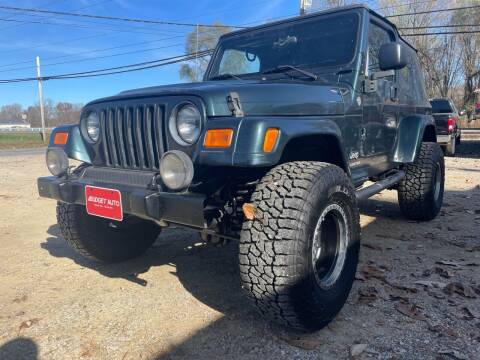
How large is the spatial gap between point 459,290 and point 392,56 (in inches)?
73.4

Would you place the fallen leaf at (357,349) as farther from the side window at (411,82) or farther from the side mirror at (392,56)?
the side window at (411,82)

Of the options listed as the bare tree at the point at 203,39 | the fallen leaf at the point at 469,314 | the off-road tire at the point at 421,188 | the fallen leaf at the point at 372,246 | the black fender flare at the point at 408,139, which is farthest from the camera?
the bare tree at the point at 203,39

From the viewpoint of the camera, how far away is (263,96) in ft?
8.67

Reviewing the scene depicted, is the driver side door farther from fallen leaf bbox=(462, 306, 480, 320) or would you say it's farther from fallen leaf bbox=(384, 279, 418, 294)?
fallen leaf bbox=(462, 306, 480, 320)

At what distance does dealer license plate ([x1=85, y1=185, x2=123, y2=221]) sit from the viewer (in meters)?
2.58

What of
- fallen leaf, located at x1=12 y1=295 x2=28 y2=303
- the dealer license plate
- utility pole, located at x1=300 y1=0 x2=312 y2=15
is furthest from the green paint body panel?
utility pole, located at x1=300 y1=0 x2=312 y2=15

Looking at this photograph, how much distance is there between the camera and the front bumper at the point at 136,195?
230 centimetres

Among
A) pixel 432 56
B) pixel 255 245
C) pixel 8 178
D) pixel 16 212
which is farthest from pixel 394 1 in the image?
pixel 255 245

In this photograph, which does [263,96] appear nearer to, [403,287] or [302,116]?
[302,116]

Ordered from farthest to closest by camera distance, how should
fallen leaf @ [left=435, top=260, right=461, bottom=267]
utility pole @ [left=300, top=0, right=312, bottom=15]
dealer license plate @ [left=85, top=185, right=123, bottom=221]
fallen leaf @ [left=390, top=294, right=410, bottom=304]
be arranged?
utility pole @ [left=300, top=0, right=312, bottom=15] < fallen leaf @ [left=435, top=260, right=461, bottom=267] < fallen leaf @ [left=390, top=294, right=410, bottom=304] < dealer license plate @ [left=85, top=185, right=123, bottom=221]

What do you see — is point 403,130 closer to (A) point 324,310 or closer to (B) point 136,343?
(A) point 324,310

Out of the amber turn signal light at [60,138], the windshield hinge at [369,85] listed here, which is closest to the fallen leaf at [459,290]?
the windshield hinge at [369,85]

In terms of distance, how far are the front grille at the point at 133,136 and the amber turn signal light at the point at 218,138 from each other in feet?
1.36

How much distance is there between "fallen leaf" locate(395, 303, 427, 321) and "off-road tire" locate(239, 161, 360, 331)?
646mm
